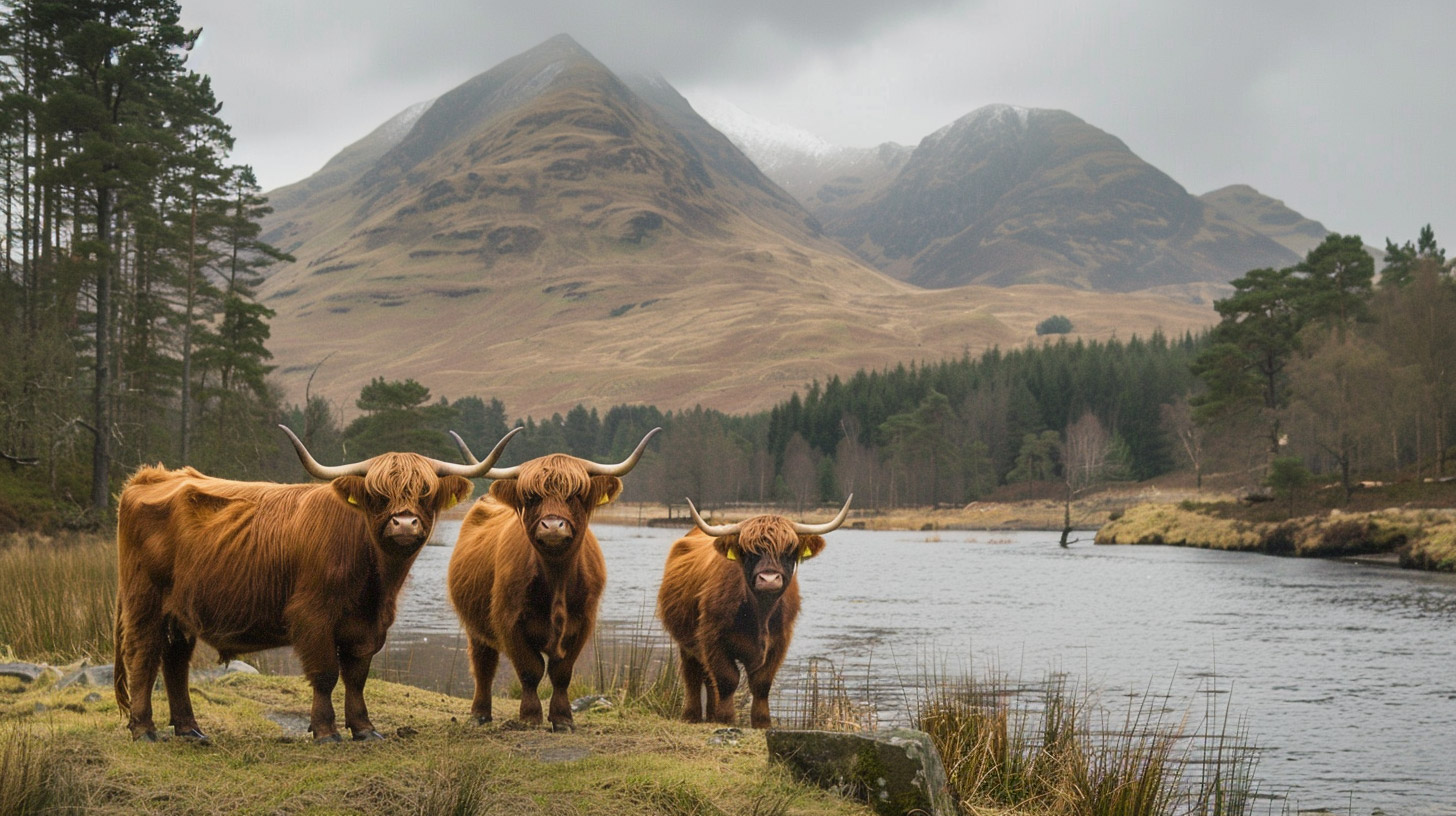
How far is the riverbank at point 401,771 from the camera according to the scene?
516cm

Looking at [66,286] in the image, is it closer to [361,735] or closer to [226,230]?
[226,230]

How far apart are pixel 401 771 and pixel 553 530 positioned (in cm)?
149

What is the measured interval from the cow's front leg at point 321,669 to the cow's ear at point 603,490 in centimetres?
166

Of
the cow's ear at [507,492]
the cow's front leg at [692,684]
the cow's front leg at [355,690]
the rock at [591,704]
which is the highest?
the cow's ear at [507,492]

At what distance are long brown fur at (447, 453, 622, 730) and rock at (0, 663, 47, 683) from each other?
3.26 meters

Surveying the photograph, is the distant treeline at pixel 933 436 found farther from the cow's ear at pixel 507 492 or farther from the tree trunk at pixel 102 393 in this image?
the cow's ear at pixel 507 492

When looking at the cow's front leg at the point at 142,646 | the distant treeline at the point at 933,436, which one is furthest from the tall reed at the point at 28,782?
Result: the distant treeline at the point at 933,436

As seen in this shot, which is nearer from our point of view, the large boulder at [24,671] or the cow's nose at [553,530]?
the cow's nose at [553,530]

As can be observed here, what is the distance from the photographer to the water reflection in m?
12.6

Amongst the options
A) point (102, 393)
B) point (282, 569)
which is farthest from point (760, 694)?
point (102, 393)

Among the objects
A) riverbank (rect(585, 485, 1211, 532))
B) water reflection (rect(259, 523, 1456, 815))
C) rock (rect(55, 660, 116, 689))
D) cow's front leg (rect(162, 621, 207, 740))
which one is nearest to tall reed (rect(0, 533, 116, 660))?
rock (rect(55, 660, 116, 689))

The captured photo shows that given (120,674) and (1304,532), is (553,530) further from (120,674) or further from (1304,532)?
(1304,532)

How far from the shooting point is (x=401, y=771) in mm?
5566

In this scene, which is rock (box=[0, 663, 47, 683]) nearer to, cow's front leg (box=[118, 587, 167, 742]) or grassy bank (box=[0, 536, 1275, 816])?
grassy bank (box=[0, 536, 1275, 816])
